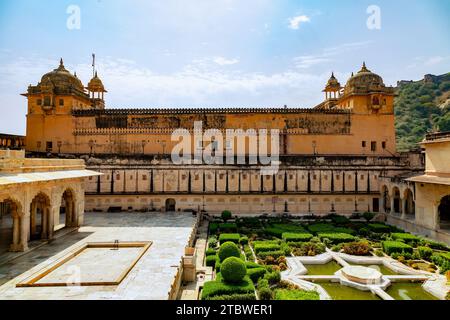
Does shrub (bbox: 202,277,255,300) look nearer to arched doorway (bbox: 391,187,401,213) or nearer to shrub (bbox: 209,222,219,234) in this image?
shrub (bbox: 209,222,219,234)

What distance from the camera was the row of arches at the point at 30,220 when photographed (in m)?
13.9

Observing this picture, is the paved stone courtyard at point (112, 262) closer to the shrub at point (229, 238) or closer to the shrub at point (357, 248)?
the shrub at point (229, 238)

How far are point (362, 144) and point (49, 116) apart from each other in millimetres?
27811

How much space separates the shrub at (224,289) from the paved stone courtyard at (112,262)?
4.29ft

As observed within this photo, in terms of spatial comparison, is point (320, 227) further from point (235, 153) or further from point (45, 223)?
point (45, 223)

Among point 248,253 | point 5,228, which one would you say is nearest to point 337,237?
point 248,253

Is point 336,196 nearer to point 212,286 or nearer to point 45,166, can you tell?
point 212,286

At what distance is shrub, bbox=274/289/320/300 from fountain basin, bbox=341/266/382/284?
2279 millimetres

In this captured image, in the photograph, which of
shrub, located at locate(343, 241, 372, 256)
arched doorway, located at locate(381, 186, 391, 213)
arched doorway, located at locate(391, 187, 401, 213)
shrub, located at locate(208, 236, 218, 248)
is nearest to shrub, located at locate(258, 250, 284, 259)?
shrub, located at locate(208, 236, 218, 248)

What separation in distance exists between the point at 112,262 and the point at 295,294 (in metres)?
7.01

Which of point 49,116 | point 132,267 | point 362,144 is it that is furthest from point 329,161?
point 49,116

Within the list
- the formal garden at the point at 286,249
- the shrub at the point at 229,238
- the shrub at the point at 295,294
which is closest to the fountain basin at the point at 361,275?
the formal garden at the point at 286,249

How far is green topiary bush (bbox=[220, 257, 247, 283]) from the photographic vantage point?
11719mm

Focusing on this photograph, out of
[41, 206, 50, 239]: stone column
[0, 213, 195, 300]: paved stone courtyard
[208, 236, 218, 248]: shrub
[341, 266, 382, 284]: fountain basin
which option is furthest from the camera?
[208, 236, 218, 248]: shrub
